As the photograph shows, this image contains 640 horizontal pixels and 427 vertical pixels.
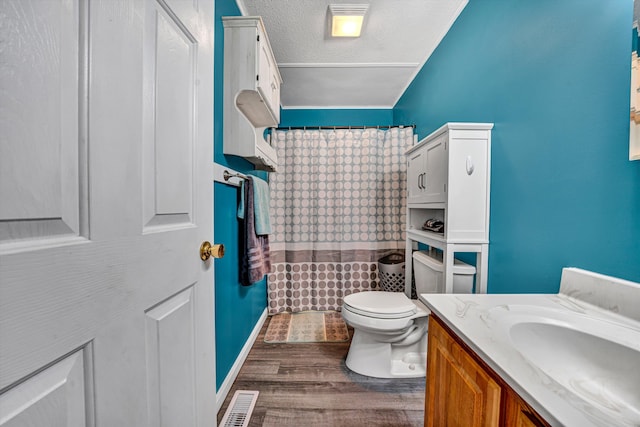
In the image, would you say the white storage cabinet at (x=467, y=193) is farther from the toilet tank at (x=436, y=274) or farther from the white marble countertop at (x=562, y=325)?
the white marble countertop at (x=562, y=325)

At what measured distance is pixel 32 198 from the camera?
35 cm

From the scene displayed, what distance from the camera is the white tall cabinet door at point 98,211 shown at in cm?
33

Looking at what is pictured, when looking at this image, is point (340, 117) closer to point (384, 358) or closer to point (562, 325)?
point (384, 358)

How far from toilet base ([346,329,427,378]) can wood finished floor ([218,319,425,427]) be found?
0.12 ft

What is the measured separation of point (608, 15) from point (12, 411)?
1623 millimetres

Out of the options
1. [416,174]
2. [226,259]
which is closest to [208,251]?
[226,259]

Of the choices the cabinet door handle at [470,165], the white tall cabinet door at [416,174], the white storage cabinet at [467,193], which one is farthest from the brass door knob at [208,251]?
the white tall cabinet door at [416,174]

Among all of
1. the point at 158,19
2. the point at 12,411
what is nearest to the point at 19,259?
the point at 12,411

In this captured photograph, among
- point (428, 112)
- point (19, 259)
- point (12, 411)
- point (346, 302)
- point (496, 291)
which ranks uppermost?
point (428, 112)

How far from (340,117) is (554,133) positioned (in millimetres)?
2321

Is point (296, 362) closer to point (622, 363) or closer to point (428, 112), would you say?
point (622, 363)

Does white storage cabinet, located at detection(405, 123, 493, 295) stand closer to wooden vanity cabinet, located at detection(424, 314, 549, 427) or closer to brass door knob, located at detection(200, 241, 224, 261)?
wooden vanity cabinet, located at detection(424, 314, 549, 427)

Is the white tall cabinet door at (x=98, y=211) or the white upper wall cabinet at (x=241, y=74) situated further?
the white upper wall cabinet at (x=241, y=74)

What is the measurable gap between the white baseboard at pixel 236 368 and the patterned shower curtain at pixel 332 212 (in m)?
0.39
